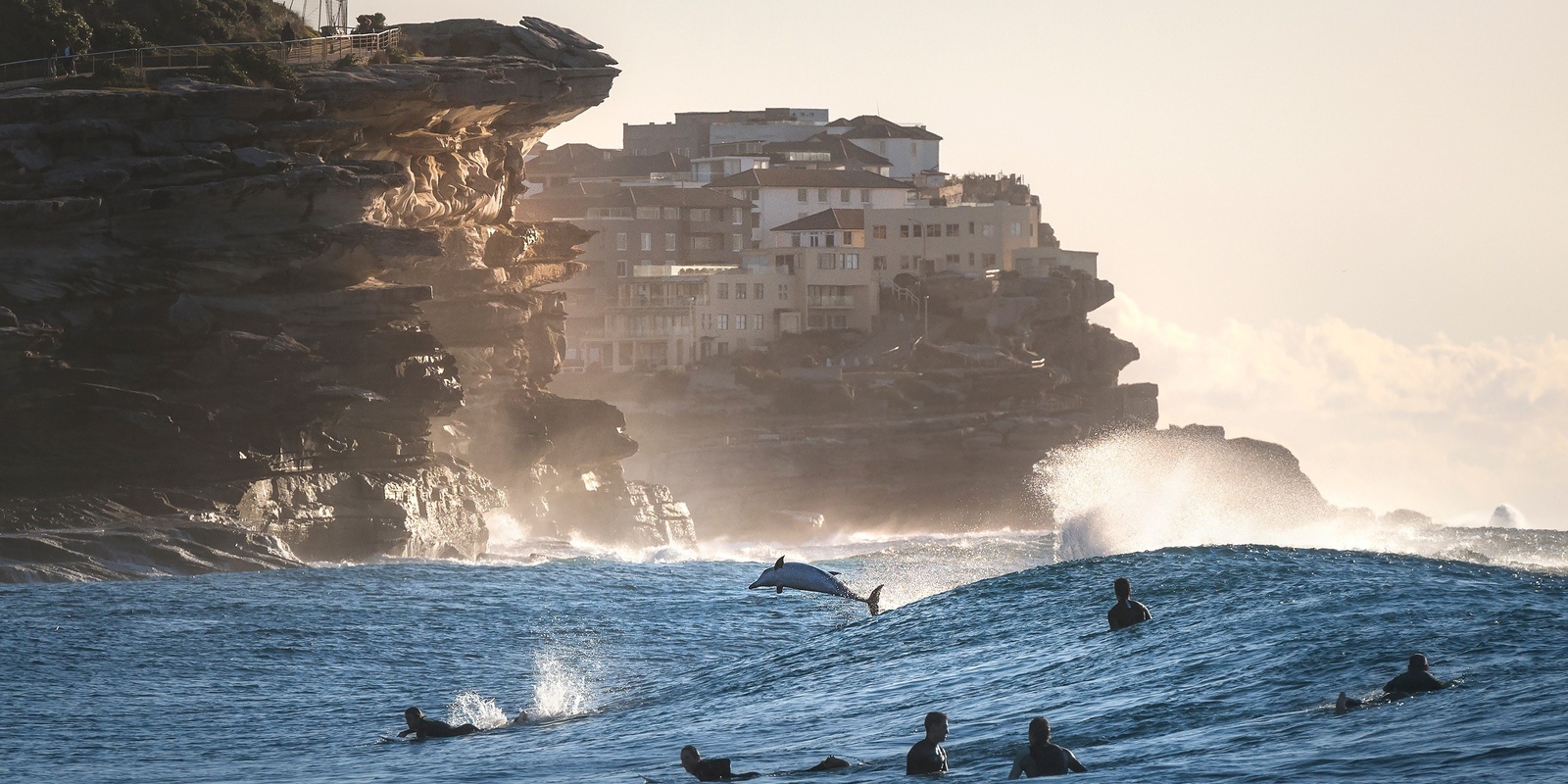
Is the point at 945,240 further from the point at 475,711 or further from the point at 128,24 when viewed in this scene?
the point at 475,711

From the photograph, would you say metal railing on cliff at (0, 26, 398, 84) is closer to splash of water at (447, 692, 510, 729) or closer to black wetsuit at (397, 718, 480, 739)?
splash of water at (447, 692, 510, 729)

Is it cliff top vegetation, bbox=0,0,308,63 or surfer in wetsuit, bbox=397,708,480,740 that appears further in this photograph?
cliff top vegetation, bbox=0,0,308,63

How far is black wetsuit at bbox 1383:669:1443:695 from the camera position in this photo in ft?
96.2

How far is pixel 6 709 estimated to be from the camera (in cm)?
3991

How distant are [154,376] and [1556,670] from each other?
58474mm

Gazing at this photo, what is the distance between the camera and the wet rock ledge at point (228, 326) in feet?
236

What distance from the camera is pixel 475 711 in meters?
39.3

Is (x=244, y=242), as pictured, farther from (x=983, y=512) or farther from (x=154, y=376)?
(x=983, y=512)

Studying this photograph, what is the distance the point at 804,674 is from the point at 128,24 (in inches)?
2277

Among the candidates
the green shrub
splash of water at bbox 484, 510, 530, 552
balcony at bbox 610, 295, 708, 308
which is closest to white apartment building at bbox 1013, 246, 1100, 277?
balcony at bbox 610, 295, 708, 308

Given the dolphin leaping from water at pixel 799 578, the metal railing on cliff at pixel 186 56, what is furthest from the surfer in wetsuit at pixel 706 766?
the metal railing on cliff at pixel 186 56

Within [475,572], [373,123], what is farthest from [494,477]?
[475,572]

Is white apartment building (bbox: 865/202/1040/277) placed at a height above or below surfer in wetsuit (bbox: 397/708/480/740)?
above

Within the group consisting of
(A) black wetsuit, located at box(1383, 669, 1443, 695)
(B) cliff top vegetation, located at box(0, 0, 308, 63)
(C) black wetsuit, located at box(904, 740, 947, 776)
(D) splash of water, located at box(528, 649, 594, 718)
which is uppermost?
(B) cliff top vegetation, located at box(0, 0, 308, 63)
